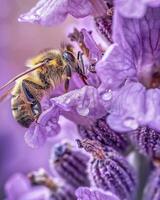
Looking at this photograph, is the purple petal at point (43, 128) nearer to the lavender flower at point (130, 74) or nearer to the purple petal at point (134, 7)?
the lavender flower at point (130, 74)

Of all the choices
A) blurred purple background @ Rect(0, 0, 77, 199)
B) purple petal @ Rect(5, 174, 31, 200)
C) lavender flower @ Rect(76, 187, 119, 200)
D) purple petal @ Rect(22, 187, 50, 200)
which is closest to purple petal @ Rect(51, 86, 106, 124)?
lavender flower @ Rect(76, 187, 119, 200)

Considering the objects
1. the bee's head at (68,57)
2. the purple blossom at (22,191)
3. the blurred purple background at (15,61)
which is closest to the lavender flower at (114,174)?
the bee's head at (68,57)

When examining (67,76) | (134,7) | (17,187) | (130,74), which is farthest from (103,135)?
(17,187)

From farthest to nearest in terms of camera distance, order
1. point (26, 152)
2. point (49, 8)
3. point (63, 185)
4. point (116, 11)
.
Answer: point (26, 152)
point (63, 185)
point (49, 8)
point (116, 11)

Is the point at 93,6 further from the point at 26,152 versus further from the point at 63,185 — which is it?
the point at 26,152

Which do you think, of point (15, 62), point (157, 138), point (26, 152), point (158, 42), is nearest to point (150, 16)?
point (158, 42)

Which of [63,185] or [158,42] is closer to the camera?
[158,42]

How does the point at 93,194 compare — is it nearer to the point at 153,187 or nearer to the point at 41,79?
the point at 153,187
